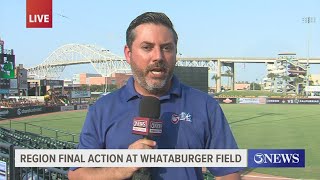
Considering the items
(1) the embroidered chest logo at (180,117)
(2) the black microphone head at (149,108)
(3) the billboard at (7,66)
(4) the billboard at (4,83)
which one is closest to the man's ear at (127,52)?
(2) the black microphone head at (149,108)

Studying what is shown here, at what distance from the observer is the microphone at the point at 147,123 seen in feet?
6.62

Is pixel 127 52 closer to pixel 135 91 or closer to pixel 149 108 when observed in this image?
pixel 135 91

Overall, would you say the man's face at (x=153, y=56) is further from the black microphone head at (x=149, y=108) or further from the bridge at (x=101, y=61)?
the bridge at (x=101, y=61)

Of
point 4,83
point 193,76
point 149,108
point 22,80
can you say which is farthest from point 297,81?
point 149,108

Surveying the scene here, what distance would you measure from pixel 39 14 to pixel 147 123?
6.39m

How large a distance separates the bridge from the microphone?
141 meters

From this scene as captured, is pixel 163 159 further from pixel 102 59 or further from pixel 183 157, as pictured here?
pixel 102 59

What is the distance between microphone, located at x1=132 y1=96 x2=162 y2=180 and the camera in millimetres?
2018

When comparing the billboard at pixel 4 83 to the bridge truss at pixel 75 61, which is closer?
the billboard at pixel 4 83

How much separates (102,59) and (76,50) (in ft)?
76.1

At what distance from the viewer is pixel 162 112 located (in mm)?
2289

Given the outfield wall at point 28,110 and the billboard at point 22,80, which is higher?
the billboard at point 22,80

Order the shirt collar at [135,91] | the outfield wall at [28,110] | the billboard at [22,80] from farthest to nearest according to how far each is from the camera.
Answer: the billboard at [22,80] → the outfield wall at [28,110] → the shirt collar at [135,91]

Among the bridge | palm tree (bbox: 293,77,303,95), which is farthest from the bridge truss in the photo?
palm tree (bbox: 293,77,303,95)
